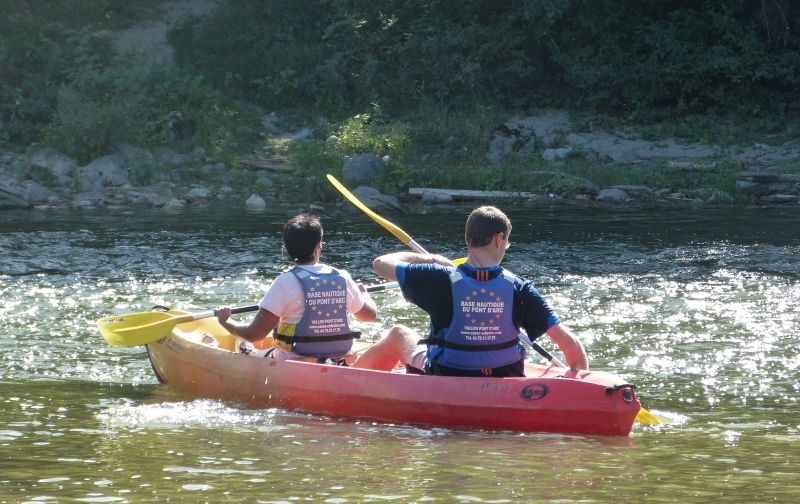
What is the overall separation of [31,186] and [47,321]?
8.30m

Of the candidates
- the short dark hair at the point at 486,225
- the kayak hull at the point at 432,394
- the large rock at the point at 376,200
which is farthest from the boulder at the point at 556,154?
the short dark hair at the point at 486,225

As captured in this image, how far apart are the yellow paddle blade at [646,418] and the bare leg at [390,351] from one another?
1.10m

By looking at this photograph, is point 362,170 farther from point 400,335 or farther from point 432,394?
point 432,394

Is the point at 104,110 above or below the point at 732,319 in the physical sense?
above

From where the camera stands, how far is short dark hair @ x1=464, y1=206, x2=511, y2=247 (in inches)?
199

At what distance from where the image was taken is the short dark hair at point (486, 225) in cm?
506

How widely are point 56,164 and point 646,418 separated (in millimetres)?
12899

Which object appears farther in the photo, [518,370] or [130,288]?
[130,288]

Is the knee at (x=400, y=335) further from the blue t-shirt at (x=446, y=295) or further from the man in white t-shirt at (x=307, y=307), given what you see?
the blue t-shirt at (x=446, y=295)

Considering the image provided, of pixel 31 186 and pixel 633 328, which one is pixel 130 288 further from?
pixel 31 186

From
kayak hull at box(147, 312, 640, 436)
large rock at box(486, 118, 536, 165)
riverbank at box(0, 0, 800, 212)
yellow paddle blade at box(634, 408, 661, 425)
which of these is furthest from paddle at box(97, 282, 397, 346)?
large rock at box(486, 118, 536, 165)

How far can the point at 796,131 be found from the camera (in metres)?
18.0

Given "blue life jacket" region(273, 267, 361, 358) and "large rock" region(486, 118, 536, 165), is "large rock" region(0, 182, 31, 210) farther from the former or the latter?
"blue life jacket" region(273, 267, 361, 358)

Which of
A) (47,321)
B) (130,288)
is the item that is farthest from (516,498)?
(130,288)
